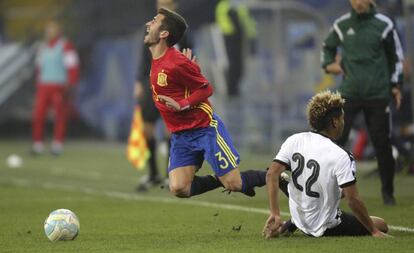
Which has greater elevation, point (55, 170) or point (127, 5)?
point (127, 5)

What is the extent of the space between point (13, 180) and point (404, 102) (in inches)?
241

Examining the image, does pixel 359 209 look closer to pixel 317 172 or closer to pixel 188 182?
pixel 317 172

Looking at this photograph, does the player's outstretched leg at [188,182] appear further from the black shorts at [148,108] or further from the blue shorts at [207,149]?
the black shorts at [148,108]

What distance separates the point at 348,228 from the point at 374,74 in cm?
350

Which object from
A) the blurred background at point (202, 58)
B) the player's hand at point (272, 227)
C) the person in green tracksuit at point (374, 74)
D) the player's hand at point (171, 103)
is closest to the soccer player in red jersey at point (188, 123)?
the player's hand at point (171, 103)

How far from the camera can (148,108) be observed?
1494 centimetres

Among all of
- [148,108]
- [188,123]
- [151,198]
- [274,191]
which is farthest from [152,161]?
[274,191]

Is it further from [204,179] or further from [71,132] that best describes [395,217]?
[71,132]

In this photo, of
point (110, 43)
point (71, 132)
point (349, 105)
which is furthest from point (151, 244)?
point (71, 132)

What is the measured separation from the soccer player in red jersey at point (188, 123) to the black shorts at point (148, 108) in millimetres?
4722

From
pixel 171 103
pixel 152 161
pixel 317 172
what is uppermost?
pixel 171 103

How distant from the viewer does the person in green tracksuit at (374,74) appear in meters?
12.1

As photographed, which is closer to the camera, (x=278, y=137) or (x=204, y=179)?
(x=204, y=179)

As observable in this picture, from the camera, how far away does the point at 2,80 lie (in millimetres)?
30719
